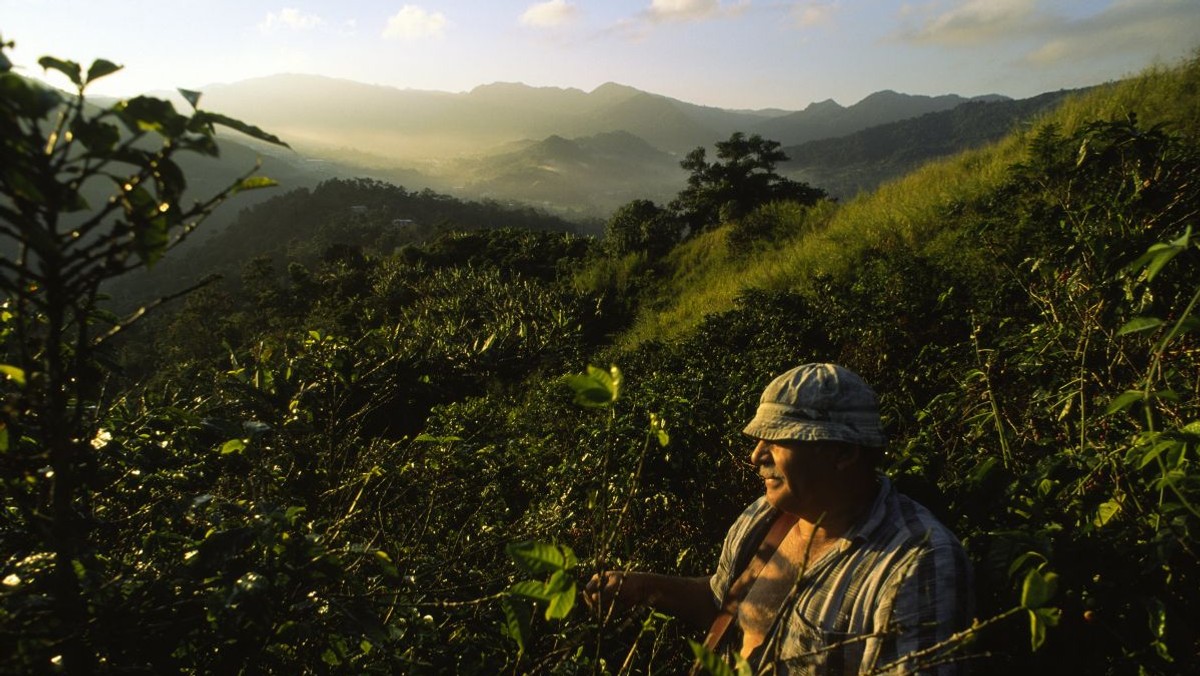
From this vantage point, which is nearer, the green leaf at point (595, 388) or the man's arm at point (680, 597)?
the green leaf at point (595, 388)

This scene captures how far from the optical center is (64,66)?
2.56 ft

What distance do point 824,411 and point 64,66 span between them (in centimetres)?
164

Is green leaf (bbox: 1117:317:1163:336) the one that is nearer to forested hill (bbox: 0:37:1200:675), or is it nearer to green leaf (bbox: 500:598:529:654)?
forested hill (bbox: 0:37:1200:675)

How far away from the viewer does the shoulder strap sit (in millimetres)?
1804

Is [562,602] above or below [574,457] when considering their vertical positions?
above

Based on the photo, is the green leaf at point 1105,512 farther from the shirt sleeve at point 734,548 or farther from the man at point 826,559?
the shirt sleeve at point 734,548

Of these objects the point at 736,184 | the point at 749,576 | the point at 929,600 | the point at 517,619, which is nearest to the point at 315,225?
the point at 736,184

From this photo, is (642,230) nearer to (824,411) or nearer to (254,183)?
(824,411)

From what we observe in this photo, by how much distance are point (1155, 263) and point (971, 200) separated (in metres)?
7.00

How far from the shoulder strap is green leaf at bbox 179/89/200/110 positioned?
179 centimetres

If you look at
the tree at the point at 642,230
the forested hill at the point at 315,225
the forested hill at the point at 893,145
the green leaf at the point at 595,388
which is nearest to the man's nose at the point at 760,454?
the green leaf at the point at 595,388

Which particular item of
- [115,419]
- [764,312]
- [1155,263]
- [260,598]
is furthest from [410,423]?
[1155,263]

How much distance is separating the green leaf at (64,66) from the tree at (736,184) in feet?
65.9

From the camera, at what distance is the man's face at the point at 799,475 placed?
1581mm
